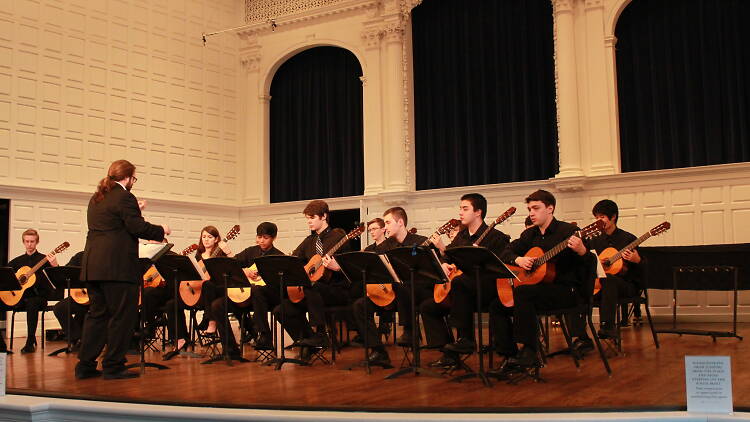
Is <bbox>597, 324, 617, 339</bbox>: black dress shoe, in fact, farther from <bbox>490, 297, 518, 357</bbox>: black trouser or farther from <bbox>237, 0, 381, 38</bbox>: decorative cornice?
<bbox>237, 0, 381, 38</bbox>: decorative cornice

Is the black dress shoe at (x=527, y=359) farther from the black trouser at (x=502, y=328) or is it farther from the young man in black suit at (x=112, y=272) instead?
the young man in black suit at (x=112, y=272)

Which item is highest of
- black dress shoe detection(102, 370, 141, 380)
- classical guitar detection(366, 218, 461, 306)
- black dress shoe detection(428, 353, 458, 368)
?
classical guitar detection(366, 218, 461, 306)

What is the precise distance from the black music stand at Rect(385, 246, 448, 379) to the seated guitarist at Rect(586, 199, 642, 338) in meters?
1.53

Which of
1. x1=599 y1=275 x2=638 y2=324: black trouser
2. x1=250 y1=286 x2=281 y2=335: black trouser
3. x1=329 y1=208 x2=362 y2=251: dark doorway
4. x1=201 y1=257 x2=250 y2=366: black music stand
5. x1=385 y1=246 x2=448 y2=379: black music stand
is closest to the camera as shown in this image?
x1=385 y1=246 x2=448 y2=379: black music stand

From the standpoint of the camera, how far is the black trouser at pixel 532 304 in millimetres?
4887

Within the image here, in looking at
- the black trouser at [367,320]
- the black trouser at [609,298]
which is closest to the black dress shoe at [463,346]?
the black trouser at [367,320]

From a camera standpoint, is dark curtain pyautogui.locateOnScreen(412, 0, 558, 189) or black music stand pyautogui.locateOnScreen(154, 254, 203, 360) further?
dark curtain pyautogui.locateOnScreen(412, 0, 558, 189)

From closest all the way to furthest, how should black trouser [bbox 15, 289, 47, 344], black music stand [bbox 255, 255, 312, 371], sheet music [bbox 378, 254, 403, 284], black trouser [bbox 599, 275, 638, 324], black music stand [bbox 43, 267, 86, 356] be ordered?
sheet music [bbox 378, 254, 403, 284] < black music stand [bbox 255, 255, 312, 371] < black trouser [bbox 599, 275, 638, 324] < black music stand [bbox 43, 267, 86, 356] < black trouser [bbox 15, 289, 47, 344]

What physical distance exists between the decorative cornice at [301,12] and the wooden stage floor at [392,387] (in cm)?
795

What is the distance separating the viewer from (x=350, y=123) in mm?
13328

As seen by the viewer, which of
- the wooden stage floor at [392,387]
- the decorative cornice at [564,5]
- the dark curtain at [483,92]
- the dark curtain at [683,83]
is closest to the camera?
the wooden stage floor at [392,387]

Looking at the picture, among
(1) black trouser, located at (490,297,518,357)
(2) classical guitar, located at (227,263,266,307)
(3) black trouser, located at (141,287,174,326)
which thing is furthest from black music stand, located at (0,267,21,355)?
(1) black trouser, located at (490,297,518,357)

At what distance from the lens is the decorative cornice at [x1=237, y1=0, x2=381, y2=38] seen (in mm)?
12867

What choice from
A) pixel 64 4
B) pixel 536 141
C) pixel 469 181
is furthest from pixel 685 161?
pixel 64 4
